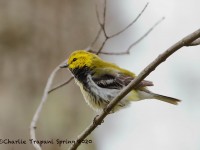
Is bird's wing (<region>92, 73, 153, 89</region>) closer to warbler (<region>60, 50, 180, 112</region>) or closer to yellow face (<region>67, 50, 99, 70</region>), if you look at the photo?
warbler (<region>60, 50, 180, 112</region>)

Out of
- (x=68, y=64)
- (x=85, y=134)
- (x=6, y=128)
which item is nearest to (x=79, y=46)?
(x=6, y=128)

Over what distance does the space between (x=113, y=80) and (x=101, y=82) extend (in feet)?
0.26

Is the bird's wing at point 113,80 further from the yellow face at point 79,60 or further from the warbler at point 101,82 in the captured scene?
the yellow face at point 79,60

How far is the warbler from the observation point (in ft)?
11.2

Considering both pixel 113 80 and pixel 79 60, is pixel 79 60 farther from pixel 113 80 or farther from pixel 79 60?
pixel 113 80

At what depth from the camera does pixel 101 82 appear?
3498 mm

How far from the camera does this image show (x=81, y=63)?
3633 mm

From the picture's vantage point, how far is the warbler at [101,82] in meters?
3.40

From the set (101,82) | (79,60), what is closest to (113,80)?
(101,82)

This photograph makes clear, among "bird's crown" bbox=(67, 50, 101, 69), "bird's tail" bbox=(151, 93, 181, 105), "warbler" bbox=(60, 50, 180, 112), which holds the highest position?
"bird's crown" bbox=(67, 50, 101, 69)

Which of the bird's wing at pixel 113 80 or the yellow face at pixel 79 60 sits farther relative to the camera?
the yellow face at pixel 79 60

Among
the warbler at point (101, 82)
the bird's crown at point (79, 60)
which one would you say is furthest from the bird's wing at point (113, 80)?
the bird's crown at point (79, 60)

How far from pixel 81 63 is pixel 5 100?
3.92ft

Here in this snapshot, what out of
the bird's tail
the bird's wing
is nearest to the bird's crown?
the bird's wing
